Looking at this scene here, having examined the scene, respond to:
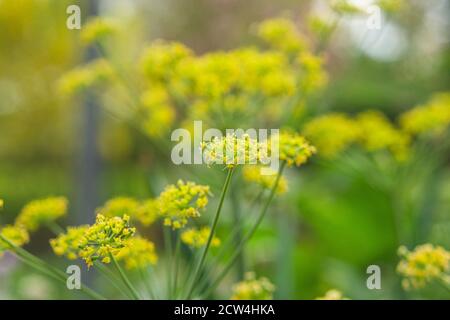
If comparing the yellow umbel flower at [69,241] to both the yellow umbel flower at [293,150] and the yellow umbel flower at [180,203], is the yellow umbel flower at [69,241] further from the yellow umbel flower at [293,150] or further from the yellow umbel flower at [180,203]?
the yellow umbel flower at [293,150]

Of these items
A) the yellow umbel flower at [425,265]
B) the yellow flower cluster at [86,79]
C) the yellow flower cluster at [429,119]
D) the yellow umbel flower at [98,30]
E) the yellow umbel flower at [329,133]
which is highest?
the yellow umbel flower at [98,30]

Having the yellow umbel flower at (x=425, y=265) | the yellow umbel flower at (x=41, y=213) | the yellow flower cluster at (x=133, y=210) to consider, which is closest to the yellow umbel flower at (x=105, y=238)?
the yellow flower cluster at (x=133, y=210)

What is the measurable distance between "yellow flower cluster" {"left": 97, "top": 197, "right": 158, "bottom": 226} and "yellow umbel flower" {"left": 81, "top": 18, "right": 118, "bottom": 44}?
58 centimetres

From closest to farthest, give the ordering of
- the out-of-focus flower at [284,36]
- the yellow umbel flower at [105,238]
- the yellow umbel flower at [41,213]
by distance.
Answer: the yellow umbel flower at [105,238] < the yellow umbel flower at [41,213] < the out-of-focus flower at [284,36]

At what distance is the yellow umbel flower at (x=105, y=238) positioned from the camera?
0.83 metres

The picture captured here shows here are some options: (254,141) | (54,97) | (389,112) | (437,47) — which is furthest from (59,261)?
(437,47)

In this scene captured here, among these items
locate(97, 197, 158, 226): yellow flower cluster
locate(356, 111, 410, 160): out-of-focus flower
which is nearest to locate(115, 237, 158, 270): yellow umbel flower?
locate(97, 197, 158, 226): yellow flower cluster

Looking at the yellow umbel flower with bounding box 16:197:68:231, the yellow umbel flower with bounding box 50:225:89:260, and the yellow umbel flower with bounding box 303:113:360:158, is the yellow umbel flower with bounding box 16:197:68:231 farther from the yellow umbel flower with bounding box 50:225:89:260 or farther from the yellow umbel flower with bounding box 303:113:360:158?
the yellow umbel flower with bounding box 303:113:360:158

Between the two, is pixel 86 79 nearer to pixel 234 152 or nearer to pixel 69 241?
pixel 69 241

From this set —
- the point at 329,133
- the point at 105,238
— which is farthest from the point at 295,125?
the point at 105,238

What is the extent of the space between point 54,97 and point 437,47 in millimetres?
5066

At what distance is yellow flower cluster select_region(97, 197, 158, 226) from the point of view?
1.04 m

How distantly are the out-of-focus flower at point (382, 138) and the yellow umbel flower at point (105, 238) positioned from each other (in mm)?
1080
